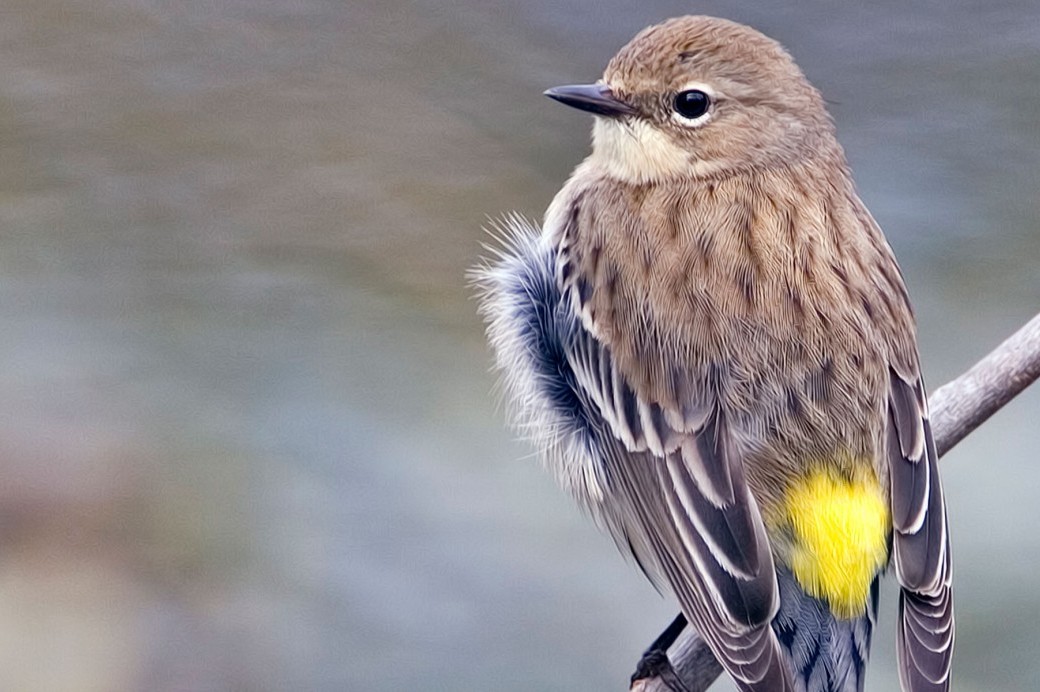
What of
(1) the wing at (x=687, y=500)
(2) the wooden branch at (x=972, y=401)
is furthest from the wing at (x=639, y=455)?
(2) the wooden branch at (x=972, y=401)

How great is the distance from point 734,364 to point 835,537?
0.57 metres

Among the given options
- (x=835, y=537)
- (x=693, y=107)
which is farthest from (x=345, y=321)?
(x=835, y=537)

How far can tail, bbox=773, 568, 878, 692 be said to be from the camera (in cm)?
466

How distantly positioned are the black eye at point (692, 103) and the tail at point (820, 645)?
1523mm

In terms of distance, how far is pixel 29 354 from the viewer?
8633 millimetres

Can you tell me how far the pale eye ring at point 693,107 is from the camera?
539 cm

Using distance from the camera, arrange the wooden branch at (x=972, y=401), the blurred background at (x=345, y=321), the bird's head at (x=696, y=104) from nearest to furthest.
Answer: the wooden branch at (x=972, y=401) → the bird's head at (x=696, y=104) → the blurred background at (x=345, y=321)

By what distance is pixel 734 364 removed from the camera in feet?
16.3

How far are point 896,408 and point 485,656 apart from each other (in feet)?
8.62

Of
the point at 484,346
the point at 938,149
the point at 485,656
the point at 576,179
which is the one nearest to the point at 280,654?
the point at 485,656

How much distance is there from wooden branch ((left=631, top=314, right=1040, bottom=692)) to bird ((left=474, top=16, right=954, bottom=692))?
0.20 m

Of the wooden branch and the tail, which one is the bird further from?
the wooden branch

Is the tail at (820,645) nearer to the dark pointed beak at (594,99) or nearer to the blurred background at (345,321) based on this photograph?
the dark pointed beak at (594,99)

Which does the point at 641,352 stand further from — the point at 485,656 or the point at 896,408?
the point at 485,656
